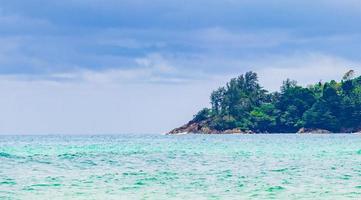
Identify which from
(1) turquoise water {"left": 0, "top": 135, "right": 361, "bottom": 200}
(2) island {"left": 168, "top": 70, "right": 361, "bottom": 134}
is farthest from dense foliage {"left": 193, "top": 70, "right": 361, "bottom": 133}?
(1) turquoise water {"left": 0, "top": 135, "right": 361, "bottom": 200}

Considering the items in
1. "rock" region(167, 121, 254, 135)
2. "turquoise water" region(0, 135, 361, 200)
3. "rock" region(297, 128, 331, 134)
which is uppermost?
"rock" region(167, 121, 254, 135)

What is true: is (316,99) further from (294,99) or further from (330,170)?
(330,170)

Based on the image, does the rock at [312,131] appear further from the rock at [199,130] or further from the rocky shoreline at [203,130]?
the rock at [199,130]

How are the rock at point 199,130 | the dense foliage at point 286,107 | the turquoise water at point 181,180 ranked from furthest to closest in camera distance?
the rock at point 199,130, the dense foliage at point 286,107, the turquoise water at point 181,180

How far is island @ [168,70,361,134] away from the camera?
166125mm

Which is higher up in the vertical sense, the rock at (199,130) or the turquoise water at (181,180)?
the rock at (199,130)

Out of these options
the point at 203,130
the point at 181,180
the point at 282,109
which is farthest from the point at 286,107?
the point at 181,180

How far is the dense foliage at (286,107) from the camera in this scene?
545 ft

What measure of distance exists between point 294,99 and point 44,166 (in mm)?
137454

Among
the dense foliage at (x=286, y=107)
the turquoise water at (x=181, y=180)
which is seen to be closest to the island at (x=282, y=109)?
the dense foliage at (x=286, y=107)

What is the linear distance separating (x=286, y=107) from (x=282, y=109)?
63.6 inches

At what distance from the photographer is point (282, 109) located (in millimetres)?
175125

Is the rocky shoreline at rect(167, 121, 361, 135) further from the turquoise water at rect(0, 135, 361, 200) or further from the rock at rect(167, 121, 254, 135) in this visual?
the turquoise water at rect(0, 135, 361, 200)

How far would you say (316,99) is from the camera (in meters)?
172
